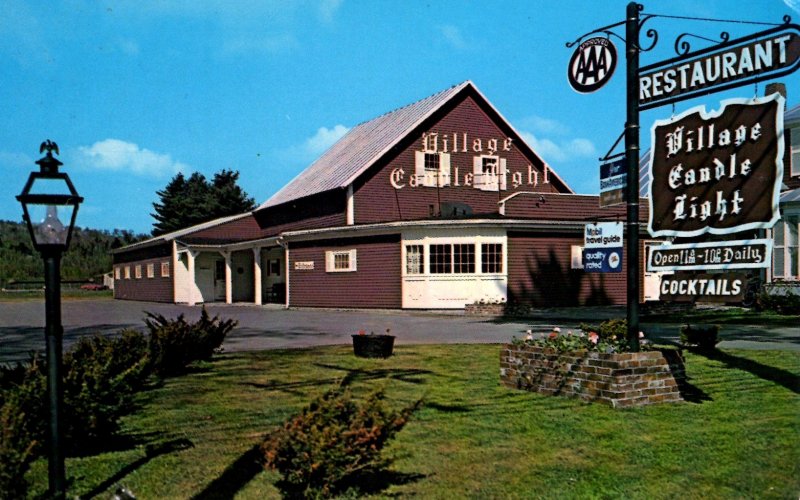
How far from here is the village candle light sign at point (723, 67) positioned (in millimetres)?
5809

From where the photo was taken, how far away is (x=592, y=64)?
25.3ft

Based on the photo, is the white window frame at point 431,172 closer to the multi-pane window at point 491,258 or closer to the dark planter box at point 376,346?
the multi-pane window at point 491,258

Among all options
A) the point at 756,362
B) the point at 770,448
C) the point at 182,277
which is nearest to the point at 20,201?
the point at 770,448

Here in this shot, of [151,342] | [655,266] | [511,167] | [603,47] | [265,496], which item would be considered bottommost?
[265,496]

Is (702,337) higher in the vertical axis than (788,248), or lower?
lower

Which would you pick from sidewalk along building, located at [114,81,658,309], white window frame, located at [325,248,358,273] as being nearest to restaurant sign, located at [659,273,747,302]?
sidewalk along building, located at [114,81,658,309]

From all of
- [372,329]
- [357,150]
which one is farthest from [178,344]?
[357,150]

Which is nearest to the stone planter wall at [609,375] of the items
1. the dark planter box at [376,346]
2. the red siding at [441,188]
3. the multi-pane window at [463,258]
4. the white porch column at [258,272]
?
Result: the dark planter box at [376,346]

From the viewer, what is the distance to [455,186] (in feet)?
103

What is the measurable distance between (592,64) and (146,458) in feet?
19.4

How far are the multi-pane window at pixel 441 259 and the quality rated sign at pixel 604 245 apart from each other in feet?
52.4

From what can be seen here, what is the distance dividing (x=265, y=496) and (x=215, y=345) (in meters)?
6.87

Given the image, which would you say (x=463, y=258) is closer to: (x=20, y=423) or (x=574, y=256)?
(x=574, y=256)

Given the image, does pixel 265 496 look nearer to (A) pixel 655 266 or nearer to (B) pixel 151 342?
(A) pixel 655 266
